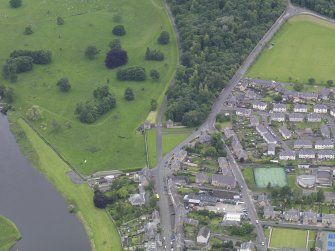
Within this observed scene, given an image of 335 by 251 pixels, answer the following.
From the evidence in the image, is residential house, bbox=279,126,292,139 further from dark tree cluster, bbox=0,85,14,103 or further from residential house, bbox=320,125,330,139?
dark tree cluster, bbox=0,85,14,103

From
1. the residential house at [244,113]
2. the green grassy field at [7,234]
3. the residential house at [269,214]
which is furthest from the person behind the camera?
the residential house at [244,113]

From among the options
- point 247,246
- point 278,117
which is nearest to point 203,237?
point 247,246

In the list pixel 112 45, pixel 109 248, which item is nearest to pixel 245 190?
pixel 109 248

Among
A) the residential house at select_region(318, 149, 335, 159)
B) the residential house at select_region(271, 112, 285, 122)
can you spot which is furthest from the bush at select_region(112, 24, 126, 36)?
the residential house at select_region(318, 149, 335, 159)

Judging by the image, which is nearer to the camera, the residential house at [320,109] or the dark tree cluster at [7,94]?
the residential house at [320,109]

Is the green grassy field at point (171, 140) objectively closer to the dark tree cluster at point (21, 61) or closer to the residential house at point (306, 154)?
the residential house at point (306, 154)

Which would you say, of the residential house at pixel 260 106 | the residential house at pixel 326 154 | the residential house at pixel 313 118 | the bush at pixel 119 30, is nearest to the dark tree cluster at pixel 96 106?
the residential house at pixel 260 106
